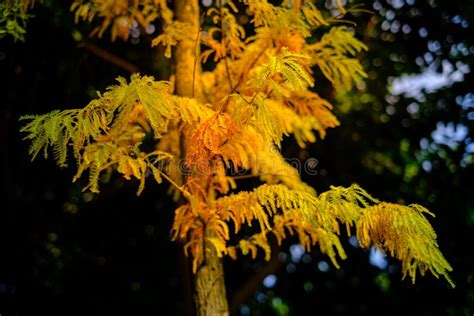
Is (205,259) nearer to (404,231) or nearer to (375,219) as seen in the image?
(375,219)

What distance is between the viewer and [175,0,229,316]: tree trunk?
3098mm

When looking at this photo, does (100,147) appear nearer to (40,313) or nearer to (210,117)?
(210,117)

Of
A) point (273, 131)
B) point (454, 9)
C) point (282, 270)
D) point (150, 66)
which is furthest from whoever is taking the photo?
point (282, 270)

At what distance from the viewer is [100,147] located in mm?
2473

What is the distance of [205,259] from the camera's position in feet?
10.2

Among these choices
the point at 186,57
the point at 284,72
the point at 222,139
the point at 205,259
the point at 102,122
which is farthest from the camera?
the point at 186,57

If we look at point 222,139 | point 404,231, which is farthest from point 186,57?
point 404,231

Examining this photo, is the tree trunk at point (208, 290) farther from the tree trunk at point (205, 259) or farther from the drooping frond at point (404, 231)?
the drooping frond at point (404, 231)

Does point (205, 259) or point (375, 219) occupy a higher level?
point (375, 219)

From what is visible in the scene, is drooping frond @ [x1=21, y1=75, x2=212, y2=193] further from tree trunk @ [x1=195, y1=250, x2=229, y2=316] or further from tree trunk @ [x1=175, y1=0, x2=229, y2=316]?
tree trunk @ [x1=195, y1=250, x2=229, y2=316]

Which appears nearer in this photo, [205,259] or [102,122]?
[102,122]

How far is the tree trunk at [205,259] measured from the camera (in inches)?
122

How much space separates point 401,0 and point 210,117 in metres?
4.03

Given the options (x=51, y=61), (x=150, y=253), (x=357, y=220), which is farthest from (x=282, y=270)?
(x=357, y=220)
